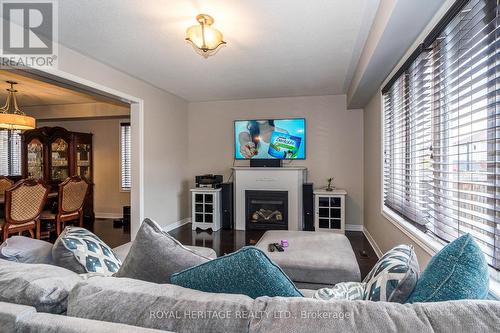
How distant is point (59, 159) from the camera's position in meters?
5.54

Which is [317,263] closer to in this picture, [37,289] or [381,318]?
[381,318]

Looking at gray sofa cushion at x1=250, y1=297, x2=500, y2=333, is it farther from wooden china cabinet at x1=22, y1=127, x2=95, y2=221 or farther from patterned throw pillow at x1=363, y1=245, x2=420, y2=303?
wooden china cabinet at x1=22, y1=127, x2=95, y2=221

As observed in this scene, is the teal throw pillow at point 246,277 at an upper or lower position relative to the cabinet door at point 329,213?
upper

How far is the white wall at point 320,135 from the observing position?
486cm

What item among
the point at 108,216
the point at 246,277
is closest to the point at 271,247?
the point at 246,277

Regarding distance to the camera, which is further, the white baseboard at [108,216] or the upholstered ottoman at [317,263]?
the white baseboard at [108,216]

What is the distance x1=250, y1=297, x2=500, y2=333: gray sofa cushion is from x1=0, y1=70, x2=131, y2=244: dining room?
4.19 metres

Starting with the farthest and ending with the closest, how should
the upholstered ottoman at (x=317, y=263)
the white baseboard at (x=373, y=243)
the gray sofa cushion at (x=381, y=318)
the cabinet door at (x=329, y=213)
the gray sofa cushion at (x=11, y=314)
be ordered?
1. the cabinet door at (x=329, y=213)
2. the white baseboard at (x=373, y=243)
3. the upholstered ottoman at (x=317, y=263)
4. the gray sofa cushion at (x=11, y=314)
5. the gray sofa cushion at (x=381, y=318)

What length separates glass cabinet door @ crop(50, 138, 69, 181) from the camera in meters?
5.48

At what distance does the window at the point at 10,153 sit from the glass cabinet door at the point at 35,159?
0.70 metres

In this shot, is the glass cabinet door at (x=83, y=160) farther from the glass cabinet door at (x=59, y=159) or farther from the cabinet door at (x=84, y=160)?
the glass cabinet door at (x=59, y=159)

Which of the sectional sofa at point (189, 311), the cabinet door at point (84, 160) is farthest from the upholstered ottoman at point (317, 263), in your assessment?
the cabinet door at point (84, 160)

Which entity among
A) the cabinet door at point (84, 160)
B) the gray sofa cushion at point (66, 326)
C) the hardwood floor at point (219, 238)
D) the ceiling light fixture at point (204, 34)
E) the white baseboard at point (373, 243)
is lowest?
the hardwood floor at point (219, 238)

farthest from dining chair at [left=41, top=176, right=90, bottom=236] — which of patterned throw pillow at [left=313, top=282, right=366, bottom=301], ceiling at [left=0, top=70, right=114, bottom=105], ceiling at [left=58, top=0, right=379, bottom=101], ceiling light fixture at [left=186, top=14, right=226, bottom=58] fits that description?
patterned throw pillow at [left=313, top=282, right=366, bottom=301]
